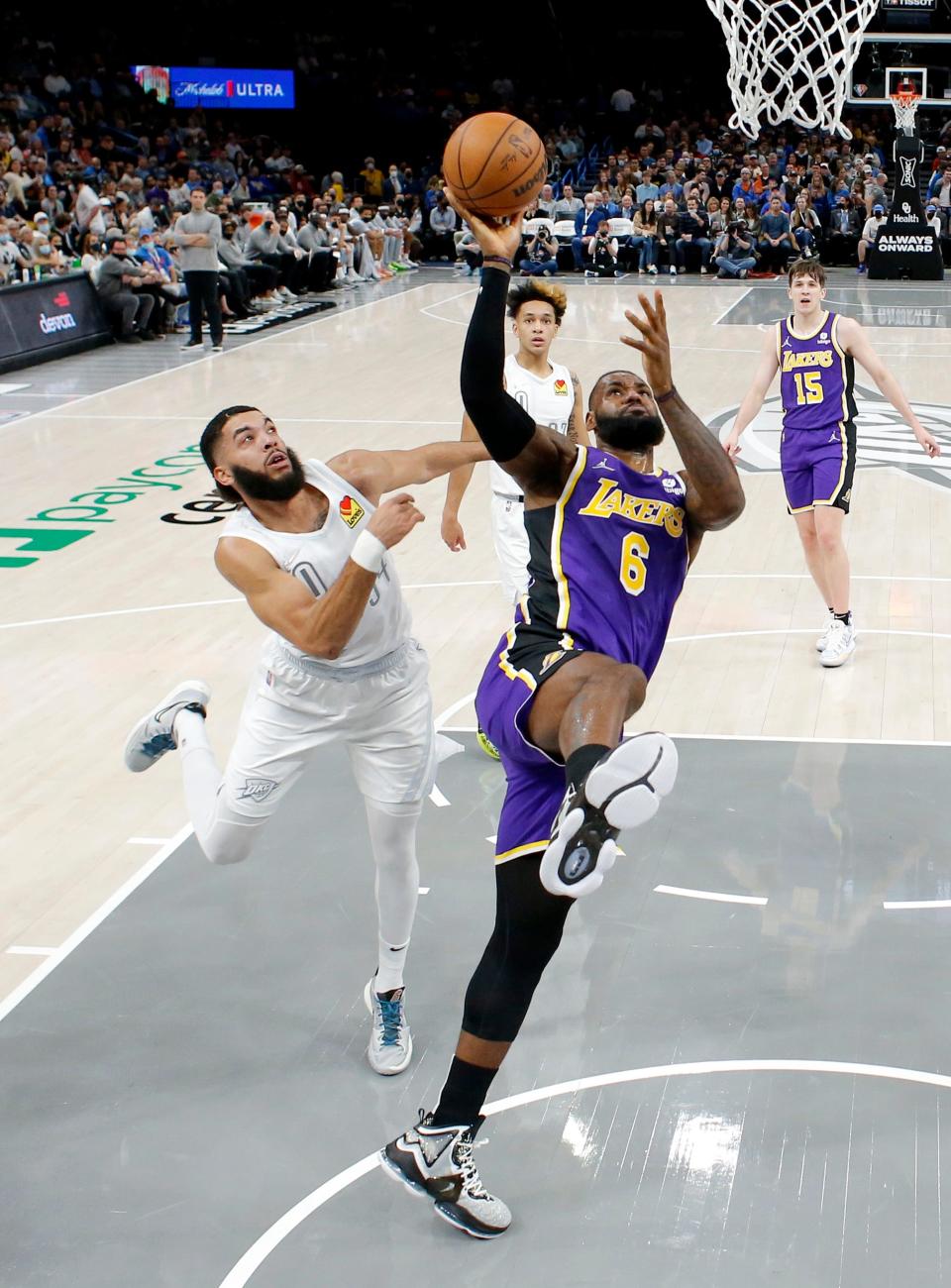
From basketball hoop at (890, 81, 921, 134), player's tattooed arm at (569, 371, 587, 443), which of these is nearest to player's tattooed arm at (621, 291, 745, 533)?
player's tattooed arm at (569, 371, 587, 443)

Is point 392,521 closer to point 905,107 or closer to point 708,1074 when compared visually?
point 708,1074

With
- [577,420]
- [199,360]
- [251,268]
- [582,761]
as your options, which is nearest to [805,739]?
[577,420]

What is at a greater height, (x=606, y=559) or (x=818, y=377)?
(x=606, y=559)

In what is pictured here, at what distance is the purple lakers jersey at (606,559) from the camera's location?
3.34m

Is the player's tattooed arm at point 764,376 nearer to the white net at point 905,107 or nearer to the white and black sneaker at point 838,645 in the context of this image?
the white and black sneaker at point 838,645

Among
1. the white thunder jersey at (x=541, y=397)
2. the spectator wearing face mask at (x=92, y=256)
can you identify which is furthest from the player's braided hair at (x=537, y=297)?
the spectator wearing face mask at (x=92, y=256)

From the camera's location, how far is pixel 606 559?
11.0 feet

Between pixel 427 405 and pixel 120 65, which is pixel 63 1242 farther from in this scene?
pixel 120 65

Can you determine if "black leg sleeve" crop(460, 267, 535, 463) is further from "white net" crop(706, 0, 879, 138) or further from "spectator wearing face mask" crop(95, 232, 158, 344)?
"spectator wearing face mask" crop(95, 232, 158, 344)

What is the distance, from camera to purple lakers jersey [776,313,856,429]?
655 centimetres

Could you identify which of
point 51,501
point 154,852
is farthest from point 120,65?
point 154,852

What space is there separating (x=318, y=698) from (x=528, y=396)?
8.14 ft

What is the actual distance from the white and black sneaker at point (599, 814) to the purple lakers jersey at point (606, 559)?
0.50 meters

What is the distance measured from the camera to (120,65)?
1185 inches
